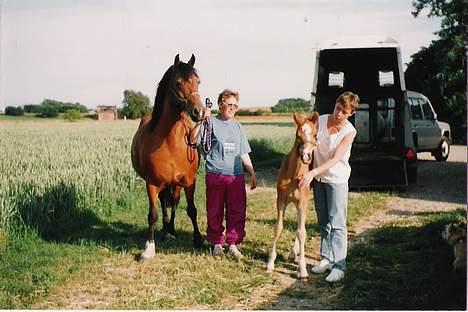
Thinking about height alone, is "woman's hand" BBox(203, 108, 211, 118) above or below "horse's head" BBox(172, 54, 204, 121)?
below

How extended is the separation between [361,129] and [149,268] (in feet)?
14.9

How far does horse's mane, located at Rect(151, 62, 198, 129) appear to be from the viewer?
461 cm

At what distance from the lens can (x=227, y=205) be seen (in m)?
4.93

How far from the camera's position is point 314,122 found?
4.14m

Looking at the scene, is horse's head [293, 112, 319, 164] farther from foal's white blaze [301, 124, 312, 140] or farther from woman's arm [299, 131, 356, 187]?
woman's arm [299, 131, 356, 187]

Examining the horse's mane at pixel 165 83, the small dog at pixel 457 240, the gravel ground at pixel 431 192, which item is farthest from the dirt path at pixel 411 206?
the horse's mane at pixel 165 83

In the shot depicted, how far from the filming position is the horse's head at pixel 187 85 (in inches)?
176

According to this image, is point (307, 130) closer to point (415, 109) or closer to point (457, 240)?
point (457, 240)

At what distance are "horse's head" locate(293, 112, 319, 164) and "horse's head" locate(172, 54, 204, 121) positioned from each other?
808 millimetres

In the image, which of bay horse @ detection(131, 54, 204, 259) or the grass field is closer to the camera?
the grass field

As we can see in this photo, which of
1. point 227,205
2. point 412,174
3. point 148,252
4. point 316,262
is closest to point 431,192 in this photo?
point 412,174

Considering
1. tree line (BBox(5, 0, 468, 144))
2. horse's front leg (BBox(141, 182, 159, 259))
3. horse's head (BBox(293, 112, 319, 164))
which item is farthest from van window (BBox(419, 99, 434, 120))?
horse's front leg (BBox(141, 182, 159, 259))

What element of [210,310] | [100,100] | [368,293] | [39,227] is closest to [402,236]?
[368,293]

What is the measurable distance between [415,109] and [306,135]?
118 inches
